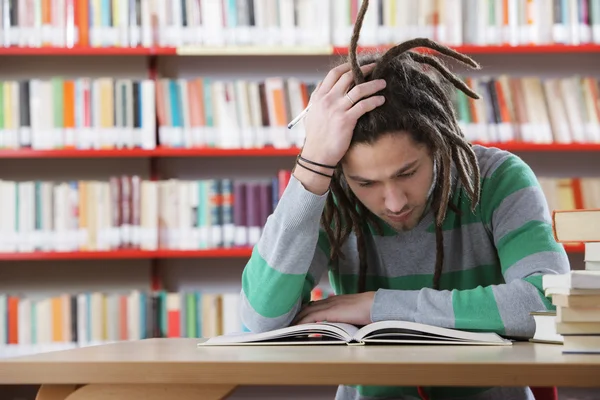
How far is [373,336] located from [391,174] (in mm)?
282

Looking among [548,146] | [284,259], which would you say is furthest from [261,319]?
[548,146]

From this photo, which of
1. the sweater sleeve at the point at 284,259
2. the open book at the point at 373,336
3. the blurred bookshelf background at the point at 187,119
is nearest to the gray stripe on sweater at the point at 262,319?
the sweater sleeve at the point at 284,259

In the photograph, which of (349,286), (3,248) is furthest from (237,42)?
(349,286)

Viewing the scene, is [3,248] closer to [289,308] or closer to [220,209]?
[220,209]

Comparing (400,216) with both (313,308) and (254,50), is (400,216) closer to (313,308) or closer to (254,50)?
(313,308)

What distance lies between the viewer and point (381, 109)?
133 cm

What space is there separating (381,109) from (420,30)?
1.73 metres

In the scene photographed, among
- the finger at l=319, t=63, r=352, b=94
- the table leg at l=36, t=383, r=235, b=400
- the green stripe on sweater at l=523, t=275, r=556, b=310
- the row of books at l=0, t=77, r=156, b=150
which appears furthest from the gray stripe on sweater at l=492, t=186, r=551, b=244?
the row of books at l=0, t=77, r=156, b=150

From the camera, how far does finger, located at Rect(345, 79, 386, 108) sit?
1.33 m

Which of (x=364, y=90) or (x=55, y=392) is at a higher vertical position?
(x=364, y=90)

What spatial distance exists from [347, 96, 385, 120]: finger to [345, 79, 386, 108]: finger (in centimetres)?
1

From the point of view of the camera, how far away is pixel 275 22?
9.80 ft

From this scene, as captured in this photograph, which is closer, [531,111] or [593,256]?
[593,256]

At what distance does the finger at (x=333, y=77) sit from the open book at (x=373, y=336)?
382mm
